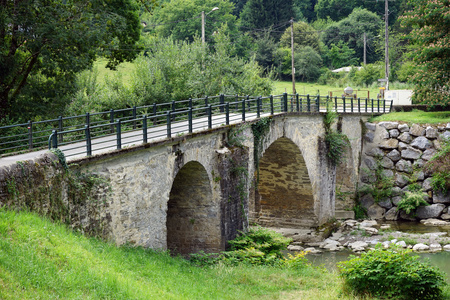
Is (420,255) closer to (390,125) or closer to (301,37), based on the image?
(390,125)

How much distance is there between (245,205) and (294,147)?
671 cm

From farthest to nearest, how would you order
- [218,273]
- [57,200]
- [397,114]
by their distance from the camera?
[397,114], [218,273], [57,200]

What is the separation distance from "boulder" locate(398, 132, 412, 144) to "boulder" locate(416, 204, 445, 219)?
420cm

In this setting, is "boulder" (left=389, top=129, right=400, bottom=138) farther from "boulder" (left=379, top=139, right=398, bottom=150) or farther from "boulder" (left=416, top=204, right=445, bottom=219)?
"boulder" (left=416, top=204, right=445, bottom=219)

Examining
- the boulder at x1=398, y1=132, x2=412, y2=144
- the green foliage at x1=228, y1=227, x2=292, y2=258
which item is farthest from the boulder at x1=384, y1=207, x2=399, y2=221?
the green foliage at x1=228, y1=227, x2=292, y2=258

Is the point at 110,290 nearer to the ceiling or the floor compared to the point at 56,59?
nearer to the floor

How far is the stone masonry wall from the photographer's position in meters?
27.9

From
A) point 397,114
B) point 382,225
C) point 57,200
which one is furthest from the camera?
point 397,114

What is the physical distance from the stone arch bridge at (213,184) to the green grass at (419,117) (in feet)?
14.7

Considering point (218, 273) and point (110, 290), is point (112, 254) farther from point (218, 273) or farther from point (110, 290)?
point (218, 273)

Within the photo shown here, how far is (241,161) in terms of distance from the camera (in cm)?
1809

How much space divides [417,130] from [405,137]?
0.77 meters

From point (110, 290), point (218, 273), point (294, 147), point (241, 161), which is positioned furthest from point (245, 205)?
point (110, 290)

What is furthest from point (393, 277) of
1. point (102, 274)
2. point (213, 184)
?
point (102, 274)
